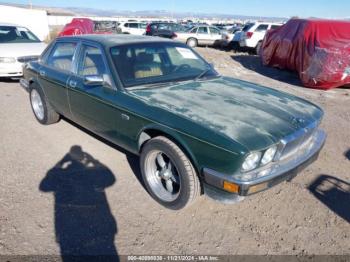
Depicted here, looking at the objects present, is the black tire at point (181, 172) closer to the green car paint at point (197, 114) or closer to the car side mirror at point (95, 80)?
the green car paint at point (197, 114)

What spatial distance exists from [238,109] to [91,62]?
197cm

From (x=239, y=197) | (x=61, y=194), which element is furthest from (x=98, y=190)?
(x=239, y=197)

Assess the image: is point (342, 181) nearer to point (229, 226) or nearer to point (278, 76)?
point (229, 226)

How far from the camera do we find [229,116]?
9.37 ft

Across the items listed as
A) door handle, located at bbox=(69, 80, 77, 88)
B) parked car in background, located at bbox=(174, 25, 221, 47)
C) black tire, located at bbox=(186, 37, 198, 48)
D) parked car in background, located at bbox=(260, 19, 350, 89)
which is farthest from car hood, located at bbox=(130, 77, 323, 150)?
parked car in background, located at bbox=(174, 25, 221, 47)

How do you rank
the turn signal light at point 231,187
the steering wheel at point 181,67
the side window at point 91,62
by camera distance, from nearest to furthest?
the turn signal light at point 231,187, the side window at point 91,62, the steering wheel at point 181,67

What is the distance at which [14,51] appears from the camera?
8.02m

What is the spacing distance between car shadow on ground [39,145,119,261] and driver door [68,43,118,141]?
1.65 feet

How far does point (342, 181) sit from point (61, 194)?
3.29 m

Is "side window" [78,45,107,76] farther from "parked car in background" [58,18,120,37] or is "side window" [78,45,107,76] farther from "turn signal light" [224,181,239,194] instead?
"parked car in background" [58,18,120,37]

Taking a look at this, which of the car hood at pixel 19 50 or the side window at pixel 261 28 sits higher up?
the car hood at pixel 19 50

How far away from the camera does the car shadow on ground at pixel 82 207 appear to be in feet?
8.50

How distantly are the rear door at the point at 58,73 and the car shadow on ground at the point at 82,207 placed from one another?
83 cm

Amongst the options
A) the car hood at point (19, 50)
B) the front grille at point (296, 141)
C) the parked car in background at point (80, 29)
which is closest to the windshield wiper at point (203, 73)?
the front grille at point (296, 141)
